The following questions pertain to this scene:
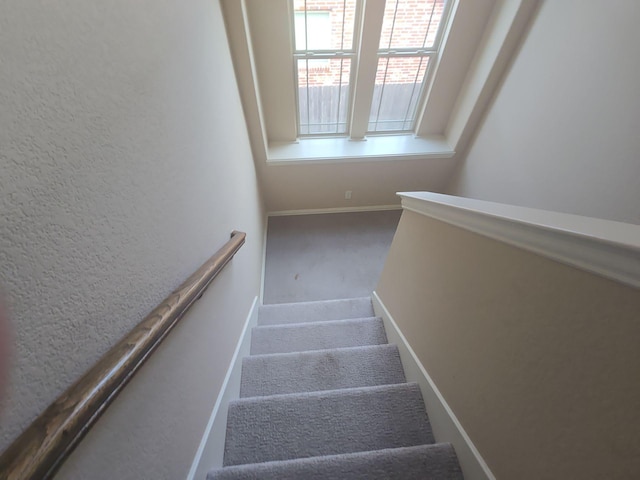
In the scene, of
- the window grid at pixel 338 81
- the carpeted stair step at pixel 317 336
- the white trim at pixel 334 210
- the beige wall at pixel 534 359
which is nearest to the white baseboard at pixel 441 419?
the beige wall at pixel 534 359

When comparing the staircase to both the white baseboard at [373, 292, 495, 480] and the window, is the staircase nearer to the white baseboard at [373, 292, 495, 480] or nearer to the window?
the white baseboard at [373, 292, 495, 480]

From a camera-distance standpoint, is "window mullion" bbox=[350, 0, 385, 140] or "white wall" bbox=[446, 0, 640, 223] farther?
"window mullion" bbox=[350, 0, 385, 140]

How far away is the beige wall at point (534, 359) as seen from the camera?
17.4 inches

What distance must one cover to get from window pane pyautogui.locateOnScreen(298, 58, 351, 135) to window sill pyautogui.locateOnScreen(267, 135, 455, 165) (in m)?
0.16

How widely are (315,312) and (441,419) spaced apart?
1215mm

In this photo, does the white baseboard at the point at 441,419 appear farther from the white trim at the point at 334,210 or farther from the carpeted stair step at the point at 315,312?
the white trim at the point at 334,210

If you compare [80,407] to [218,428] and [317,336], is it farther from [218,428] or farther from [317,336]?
[317,336]

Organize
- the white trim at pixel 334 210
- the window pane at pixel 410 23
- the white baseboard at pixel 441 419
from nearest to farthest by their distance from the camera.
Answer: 1. the white baseboard at pixel 441 419
2. the window pane at pixel 410 23
3. the white trim at pixel 334 210

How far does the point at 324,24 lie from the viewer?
2354 millimetres

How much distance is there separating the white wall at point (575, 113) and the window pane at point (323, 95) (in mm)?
1501

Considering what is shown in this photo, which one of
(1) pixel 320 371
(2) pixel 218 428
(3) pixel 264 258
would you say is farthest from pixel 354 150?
(2) pixel 218 428

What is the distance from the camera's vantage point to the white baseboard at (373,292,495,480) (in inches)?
→ 31.3

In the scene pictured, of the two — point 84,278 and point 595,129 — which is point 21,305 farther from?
point 595,129

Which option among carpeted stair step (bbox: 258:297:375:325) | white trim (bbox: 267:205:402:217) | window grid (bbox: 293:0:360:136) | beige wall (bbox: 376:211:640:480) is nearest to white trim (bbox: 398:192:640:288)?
beige wall (bbox: 376:211:640:480)
